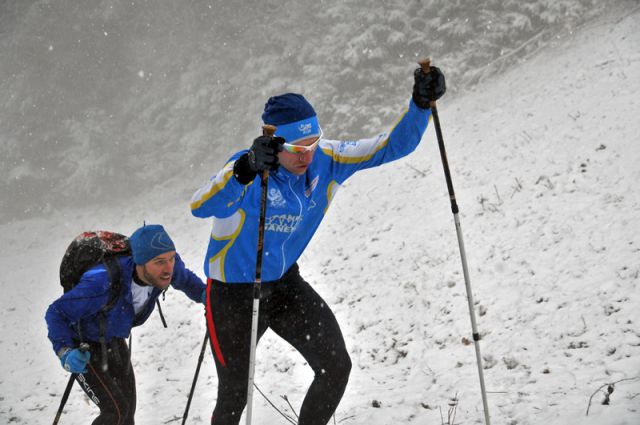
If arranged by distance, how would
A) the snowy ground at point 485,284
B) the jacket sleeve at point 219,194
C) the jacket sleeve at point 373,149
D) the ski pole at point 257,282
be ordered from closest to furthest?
the jacket sleeve at point 219,194
the ski pole at point 257,282
the jacket sleeve at point 373,149
the snowy ground at point 485,284

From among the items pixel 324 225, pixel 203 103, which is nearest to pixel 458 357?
pixel 324 225

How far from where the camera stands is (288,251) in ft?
11.9

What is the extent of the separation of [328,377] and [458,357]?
2954mm

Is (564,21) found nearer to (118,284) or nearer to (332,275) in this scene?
(332,275)

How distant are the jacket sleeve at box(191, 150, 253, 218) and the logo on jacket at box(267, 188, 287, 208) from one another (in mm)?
261

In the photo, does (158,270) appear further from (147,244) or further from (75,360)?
(75,360)

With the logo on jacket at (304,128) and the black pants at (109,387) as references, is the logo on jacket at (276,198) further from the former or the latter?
the black pants at (109,387)

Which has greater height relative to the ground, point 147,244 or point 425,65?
point 425,65

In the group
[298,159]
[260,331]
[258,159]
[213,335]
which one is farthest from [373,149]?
[213,335]

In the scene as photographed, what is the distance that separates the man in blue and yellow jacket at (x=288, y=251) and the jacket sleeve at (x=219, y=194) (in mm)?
80

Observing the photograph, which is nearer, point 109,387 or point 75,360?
point 75,360

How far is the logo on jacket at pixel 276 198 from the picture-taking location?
131 inches

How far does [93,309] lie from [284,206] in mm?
1921

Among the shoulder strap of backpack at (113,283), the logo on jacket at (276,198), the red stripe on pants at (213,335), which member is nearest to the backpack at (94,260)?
the shoulder strap of backpack at (113,283)
